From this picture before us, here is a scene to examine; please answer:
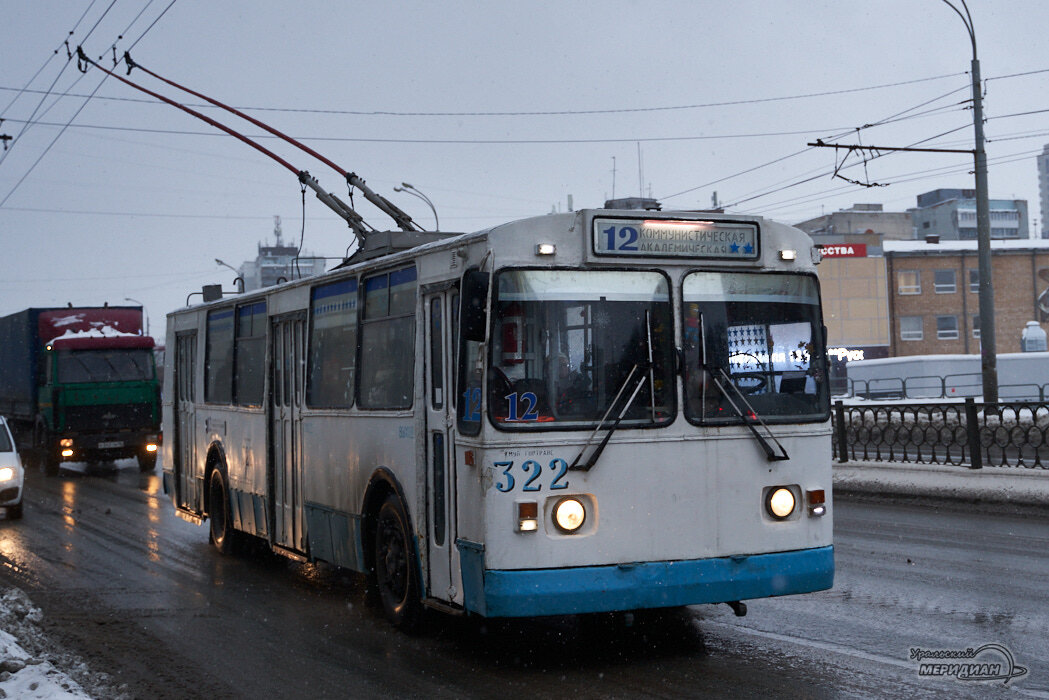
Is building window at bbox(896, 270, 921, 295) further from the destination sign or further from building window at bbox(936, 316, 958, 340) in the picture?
the destination sign

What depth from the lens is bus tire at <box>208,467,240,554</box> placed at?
13.2 m

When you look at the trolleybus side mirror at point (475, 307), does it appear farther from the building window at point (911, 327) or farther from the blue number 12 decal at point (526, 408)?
the building window at point (911, 327)

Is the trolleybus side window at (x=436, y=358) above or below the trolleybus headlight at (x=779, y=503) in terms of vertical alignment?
above

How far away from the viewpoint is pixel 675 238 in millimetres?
7633

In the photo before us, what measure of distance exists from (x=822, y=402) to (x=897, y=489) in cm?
1087

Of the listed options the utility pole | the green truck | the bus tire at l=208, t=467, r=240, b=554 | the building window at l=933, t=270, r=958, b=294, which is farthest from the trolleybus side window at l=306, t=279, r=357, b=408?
the building window at l=933, t=270, r=958, b=294

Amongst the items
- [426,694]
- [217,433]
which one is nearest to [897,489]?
[217,433]

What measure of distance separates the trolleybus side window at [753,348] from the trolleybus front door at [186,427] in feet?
27.2

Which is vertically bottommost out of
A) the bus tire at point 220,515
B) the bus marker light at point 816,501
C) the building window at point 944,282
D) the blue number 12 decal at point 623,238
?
the bus tire at point 220,515

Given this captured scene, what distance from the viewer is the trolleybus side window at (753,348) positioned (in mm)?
7570

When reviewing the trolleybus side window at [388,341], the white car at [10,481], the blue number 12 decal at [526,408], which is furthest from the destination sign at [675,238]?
the white car at [10,481]

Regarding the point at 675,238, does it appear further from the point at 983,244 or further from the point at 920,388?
the point at 920,388

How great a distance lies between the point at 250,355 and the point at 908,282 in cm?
6912

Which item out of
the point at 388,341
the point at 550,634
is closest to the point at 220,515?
the point at 388,341
